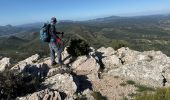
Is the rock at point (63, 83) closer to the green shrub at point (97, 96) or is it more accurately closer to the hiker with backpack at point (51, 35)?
Result: the green shrub at point (97, 96)

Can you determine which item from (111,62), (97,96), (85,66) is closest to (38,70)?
(85,66)

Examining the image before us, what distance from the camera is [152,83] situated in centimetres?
1612

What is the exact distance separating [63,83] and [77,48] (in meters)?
6.18

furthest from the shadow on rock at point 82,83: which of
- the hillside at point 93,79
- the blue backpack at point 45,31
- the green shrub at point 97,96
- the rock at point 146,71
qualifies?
the blue backpack at point 45,31

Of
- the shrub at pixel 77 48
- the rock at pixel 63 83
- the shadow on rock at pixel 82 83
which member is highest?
the shrub at pixel 77 48

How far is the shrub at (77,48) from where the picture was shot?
20281 millimetres

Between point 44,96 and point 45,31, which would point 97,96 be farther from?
point 45,31

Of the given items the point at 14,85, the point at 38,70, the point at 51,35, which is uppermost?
the point at 51,35

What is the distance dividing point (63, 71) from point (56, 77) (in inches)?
36.4

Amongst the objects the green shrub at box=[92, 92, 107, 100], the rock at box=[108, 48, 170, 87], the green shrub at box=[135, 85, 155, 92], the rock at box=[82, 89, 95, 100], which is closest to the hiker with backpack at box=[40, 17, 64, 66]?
the rock at box=[108, 48, 170, 87]

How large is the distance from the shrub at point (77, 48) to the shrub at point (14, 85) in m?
6.50

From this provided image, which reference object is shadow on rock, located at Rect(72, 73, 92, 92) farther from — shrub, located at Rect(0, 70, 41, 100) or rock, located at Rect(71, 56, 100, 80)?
shrub, located at Rect(0, 70, 41, 100)

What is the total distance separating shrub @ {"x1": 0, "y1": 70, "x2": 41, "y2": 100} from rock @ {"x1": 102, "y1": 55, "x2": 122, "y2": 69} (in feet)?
23.2

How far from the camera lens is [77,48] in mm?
20328
